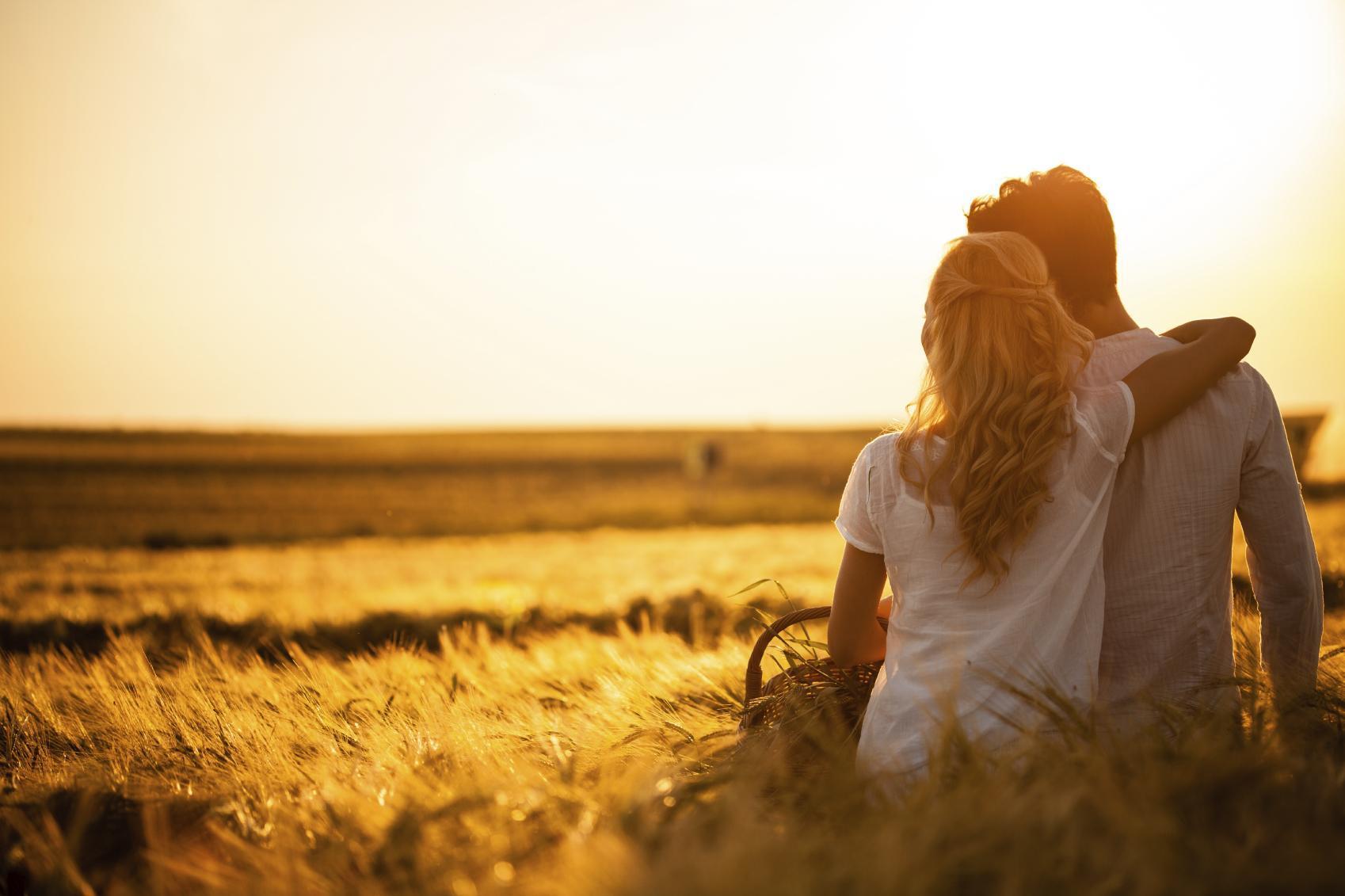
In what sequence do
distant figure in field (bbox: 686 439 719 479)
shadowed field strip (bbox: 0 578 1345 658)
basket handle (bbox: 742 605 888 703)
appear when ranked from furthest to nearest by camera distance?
distant figure in field (bbox: 686 439 719 479) → shadowed field strip (bbox: 0 578 1345 658) → basket handle (bbox: 742 605 888 703)

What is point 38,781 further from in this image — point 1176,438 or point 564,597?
point 564,597

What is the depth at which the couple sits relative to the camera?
10.3 feet

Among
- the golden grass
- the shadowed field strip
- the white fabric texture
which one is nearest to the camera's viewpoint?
the golden grass

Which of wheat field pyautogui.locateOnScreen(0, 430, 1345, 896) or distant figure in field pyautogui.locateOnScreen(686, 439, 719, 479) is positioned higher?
wheat field pyautogui.locateOnScreen(0, 430, 1345, 896)

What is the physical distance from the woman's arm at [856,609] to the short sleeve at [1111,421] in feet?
2.53

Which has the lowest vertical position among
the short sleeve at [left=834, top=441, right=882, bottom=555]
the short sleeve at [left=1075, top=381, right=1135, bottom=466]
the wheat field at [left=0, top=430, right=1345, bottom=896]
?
the wheat field at [left=0, top=430, right=1345, bottom=896]

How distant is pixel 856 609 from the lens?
3436mm

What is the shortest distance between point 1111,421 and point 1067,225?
0.82m

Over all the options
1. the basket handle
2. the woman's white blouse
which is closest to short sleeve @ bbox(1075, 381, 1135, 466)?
the woman's white blouse

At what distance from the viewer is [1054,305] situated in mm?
3230

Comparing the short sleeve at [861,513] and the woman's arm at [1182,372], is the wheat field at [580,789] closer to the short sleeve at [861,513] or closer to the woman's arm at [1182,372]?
the short sleeve at [861,513]

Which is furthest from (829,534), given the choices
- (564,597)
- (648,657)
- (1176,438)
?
(1176,438)

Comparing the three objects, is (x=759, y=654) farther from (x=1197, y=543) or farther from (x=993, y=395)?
(x=1197, y=543)

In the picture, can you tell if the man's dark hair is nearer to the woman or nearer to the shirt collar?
the shirt collar
